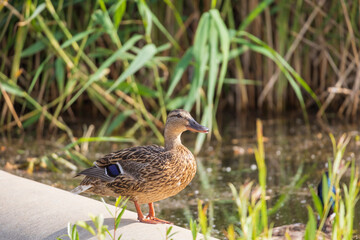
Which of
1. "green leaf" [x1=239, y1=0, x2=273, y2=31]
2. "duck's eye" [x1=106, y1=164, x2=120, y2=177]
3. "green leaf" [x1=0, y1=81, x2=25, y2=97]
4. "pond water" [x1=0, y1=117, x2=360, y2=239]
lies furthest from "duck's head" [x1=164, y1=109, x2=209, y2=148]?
"green leaf" [x1=0, y1=81, x2=25, y2=97]

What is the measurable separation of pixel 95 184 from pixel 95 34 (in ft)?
6.61

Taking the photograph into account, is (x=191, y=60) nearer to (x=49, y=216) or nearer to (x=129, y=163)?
(x=129, y=163)

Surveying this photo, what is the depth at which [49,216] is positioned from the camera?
270 cm

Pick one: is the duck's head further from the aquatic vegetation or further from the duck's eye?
the aquatic vegetation

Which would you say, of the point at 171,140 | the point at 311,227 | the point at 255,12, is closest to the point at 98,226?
the point at 311,227

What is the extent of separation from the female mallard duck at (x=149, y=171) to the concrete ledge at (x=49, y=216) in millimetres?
259

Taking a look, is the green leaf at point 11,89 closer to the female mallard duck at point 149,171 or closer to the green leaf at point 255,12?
the green leaf at point 255,12

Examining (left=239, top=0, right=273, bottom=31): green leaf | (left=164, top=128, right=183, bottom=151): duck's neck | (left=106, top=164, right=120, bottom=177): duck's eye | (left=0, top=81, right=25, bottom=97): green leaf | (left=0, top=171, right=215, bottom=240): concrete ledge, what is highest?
(left=239, top=0, right=273, bottom=31): green leaf

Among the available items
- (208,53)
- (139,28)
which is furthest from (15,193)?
(139,28)

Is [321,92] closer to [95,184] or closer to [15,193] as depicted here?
[95,184]

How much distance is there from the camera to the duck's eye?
10.5 ft

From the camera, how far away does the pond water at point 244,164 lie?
12.9 feet

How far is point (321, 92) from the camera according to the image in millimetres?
6348

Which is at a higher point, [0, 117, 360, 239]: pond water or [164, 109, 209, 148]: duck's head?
[164, 109, 209, 148]: duck's head
